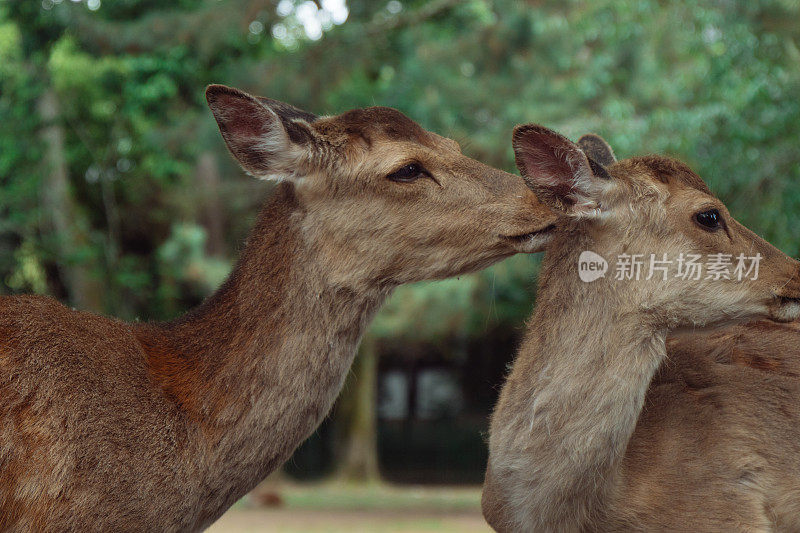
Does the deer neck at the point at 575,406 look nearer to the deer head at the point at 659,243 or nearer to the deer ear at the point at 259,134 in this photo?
the deer head at the point at 659,243

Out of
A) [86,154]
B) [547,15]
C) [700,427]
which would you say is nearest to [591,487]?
[700,427]

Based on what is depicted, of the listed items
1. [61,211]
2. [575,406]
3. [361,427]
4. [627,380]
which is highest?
[61,211]

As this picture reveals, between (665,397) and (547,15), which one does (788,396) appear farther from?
(547,15)

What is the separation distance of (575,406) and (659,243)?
0.79 m

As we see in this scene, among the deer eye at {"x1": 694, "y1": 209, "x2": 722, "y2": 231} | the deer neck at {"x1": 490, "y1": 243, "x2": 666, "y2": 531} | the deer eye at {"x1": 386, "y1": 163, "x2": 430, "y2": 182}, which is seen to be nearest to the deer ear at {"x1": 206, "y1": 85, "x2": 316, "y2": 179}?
the deer eye at {"x1": 386, "y1": 163, "x2": 430, "y2": 182}

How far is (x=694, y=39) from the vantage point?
11484 mm

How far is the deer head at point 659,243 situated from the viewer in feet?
13.2

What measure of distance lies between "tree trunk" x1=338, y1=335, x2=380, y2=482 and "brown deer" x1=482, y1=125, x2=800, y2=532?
47.3 ft

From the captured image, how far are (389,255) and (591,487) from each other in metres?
1.26

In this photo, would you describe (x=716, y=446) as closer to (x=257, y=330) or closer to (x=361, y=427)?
(x=257, y=330)

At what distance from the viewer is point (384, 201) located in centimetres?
404

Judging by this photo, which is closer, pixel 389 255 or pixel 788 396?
pixel 389 255

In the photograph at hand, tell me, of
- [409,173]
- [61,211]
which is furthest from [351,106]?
[409,173]

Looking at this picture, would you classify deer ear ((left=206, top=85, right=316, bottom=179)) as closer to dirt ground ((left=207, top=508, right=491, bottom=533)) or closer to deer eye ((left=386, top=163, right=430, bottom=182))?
deer eye ((left=386, top=163, right=430, bottom=182))
